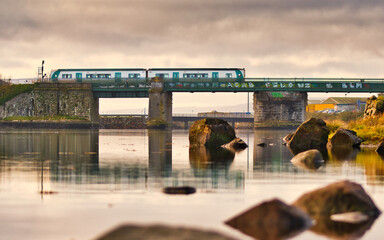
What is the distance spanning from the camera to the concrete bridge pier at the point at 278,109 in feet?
424

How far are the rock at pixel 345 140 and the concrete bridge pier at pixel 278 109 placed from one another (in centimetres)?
8300

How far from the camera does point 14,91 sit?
4911 inches

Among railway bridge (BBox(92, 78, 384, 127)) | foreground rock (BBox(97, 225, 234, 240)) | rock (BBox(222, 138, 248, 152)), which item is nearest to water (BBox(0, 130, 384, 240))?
foreground rock (BBox(97, 225, 234, 240))

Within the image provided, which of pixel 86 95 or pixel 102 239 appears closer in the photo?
pixel 102 239

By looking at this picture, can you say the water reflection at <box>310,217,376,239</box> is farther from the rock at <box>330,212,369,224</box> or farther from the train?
the train

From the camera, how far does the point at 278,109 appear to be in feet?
426

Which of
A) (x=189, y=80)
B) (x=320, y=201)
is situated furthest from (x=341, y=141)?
(x=189, y=80)

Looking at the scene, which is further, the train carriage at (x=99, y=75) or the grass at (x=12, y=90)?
the grass at (x=12, y=90)

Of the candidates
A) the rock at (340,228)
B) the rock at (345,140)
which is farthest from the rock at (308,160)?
the rock at (345,140)

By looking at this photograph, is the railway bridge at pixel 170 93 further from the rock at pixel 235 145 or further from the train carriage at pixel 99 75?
the rock at pixel 235 145

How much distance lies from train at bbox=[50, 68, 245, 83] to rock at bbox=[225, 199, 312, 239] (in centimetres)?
10467

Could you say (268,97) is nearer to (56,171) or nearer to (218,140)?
(218,140)

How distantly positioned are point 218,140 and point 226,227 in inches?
1414

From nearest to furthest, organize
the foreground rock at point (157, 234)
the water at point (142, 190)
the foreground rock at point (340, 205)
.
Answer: the foreground rock at point (157, 234)
the water at point (142, 190)
the foreground rock at point (340, 205)
